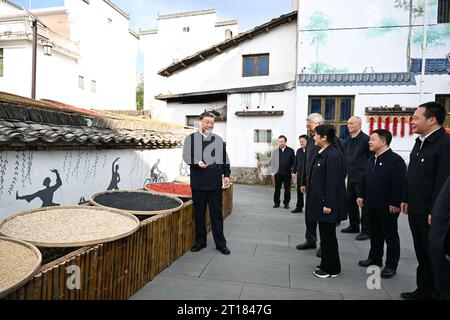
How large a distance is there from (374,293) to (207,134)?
274cm

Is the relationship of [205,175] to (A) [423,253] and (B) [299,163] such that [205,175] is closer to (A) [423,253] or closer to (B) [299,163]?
(A) [423,253]

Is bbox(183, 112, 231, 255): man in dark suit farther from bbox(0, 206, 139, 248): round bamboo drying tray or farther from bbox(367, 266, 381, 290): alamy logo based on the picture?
bbox(367, 266, 381, 290): alamy logo

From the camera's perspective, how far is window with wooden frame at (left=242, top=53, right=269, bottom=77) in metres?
12.7

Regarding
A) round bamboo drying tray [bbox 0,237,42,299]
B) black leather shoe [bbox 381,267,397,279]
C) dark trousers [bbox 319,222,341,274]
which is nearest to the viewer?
round bamboo drying tray [bbox 0,237,42,299]

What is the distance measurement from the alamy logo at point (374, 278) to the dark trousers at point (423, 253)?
17.8 inches

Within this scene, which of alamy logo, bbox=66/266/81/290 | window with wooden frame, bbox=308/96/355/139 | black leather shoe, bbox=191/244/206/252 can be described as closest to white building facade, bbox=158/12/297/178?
window with wooden frame, bbox=308/96/355/139

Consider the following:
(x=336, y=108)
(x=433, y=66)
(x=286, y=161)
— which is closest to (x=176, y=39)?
(x=336, y=108)

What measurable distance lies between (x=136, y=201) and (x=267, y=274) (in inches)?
75.4

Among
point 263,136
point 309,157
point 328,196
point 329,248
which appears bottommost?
point 329,248

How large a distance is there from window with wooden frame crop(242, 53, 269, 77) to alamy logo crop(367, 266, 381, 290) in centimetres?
1013

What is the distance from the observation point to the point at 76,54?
19750 millimetres

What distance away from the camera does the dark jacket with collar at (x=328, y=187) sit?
11.0 feet
